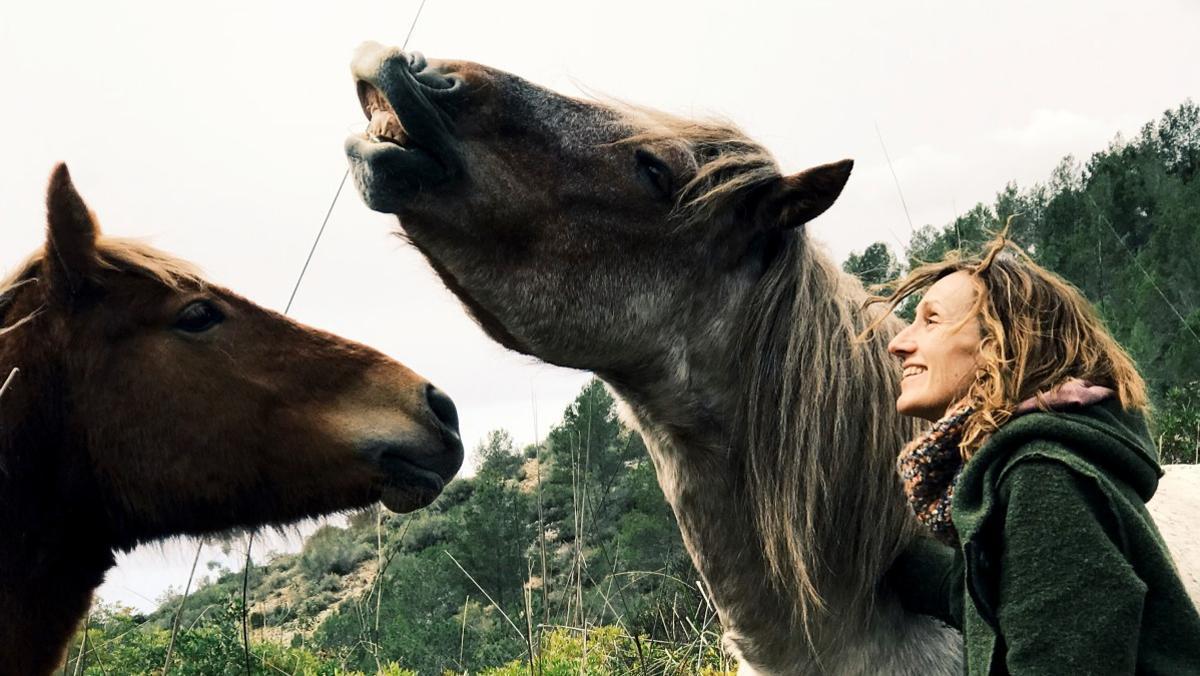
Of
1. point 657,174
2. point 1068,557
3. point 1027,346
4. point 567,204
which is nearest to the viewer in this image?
point 1068,557

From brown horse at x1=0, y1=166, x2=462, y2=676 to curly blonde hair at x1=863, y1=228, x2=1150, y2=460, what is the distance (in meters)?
1.42

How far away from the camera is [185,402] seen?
2797 mm

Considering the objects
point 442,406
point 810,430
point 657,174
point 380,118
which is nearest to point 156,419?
point 442,406

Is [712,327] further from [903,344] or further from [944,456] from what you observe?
[944,456]

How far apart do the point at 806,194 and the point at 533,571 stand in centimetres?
721

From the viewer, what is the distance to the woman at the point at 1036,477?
1724 millimetres

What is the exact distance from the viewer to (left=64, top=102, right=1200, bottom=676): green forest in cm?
455

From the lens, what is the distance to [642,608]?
7031 mm

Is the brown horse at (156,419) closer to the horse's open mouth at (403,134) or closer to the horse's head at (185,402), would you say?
the horse's head at (185,402)

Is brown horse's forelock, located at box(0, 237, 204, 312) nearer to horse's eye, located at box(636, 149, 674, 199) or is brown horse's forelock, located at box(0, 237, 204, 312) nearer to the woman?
horse's eye, located at box(636, 149, 674, 199)

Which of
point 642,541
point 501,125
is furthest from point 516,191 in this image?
point 642,541

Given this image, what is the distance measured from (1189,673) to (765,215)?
4.34 ft

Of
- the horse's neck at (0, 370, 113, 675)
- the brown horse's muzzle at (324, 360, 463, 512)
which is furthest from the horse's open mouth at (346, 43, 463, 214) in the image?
the horse's neck at (0, 370, 113, 675)

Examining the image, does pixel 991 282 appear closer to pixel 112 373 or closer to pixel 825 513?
pixel 825 513
